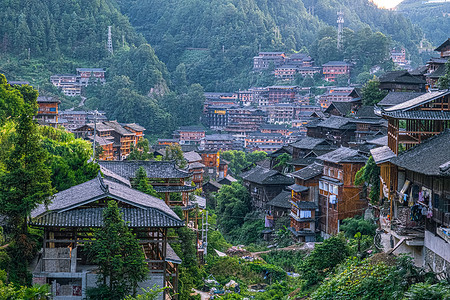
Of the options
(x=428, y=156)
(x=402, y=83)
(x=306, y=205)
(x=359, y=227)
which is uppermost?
(x=402, y=83)

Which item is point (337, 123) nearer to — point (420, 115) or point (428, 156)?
point (420, 115)

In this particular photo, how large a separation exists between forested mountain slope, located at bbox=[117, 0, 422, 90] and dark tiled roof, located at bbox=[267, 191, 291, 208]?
55.2 m

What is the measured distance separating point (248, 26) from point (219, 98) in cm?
2093

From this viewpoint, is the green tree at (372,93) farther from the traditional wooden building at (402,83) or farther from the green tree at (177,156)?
the green tree at (177,156)

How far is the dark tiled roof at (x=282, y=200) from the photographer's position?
124ft

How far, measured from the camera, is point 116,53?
103 m

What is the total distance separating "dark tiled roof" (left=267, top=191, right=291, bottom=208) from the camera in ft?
124

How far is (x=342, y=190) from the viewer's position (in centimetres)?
3162

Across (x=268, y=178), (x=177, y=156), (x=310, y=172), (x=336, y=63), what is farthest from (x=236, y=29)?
(x=177, y=156)

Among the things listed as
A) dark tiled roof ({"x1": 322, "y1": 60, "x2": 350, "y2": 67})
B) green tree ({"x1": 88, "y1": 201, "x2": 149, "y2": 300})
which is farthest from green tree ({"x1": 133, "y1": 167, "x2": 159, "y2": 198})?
dark tiled roof ({"x1": 322, "y1": 60, "x2": 350, "y2": 67})

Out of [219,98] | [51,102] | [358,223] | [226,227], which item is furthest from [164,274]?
[219,98]

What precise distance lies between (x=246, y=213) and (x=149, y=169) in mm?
16935

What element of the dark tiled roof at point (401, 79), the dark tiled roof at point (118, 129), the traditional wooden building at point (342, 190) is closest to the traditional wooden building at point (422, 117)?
the traditional wooden building at point (342, 190)

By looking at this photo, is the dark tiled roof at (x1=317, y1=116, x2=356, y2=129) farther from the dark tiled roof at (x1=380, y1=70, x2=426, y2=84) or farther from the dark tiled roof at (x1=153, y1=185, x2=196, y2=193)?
the dark tiled roof at (x1=153, y1=185, x2=196, y2=193)
